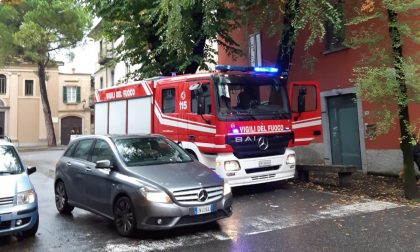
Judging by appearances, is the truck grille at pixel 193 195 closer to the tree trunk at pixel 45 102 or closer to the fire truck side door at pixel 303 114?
the fire truck side door at pixel 303 114

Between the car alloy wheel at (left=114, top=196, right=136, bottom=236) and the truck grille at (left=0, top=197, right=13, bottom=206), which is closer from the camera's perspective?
the truck grille at (left=0, top=197, right=13, bottom=206)

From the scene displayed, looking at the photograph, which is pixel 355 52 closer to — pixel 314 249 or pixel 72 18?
pixel 314 249

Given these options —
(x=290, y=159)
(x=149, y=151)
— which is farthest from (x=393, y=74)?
(x=149, y=151)

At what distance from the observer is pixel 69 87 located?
47469 mm

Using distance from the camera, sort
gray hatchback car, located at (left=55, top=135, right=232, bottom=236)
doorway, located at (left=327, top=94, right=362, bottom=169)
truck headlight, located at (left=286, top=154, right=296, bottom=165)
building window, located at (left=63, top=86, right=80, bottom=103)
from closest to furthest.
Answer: gray hatchback car, located at (left=55, top=135, right=232, bottom=236) → truck headlight, located at (left=286, top=154, right=296, bottom=165) → doorway, located at (left=327, top=94, right=362, bottom=169) → building window, located at (left=63, top=86, right=80, bottom=103)

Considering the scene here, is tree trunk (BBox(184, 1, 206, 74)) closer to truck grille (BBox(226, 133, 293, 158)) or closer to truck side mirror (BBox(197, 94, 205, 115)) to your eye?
truck side mirror (BBox(197, 94, 205, 115))

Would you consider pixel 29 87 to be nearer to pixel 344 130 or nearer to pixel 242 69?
pixel 344 130

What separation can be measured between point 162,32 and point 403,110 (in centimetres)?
704

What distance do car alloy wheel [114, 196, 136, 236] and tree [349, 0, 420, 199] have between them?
17.0 feet

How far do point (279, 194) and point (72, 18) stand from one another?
3071 centimetres

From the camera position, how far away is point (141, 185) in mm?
6527

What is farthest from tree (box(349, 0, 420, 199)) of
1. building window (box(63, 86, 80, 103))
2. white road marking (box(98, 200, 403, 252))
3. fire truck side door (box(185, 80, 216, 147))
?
building window (box(63, 86, 80, 103))

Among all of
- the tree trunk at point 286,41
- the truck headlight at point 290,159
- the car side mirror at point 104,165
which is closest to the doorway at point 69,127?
the tree trunk at point 286,41

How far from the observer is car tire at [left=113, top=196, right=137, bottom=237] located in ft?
21.6
